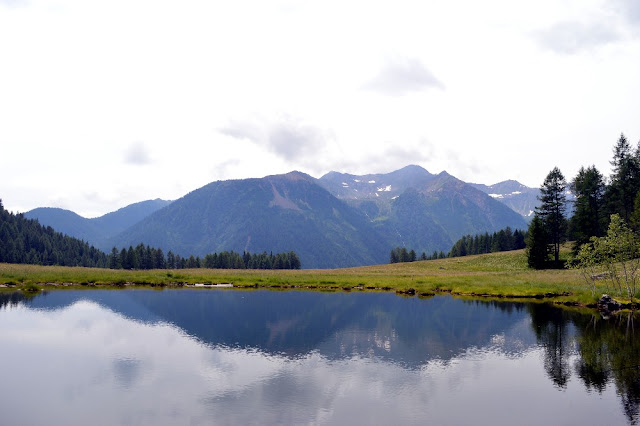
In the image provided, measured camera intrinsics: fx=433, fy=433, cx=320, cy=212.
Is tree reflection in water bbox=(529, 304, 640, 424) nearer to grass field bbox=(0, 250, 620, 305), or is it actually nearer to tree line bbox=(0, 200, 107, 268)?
grass field bbox=(0, 250, 620, 305)

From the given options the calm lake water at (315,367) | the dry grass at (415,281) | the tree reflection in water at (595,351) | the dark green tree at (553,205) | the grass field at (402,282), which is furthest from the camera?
the dark green tree at (553,205)

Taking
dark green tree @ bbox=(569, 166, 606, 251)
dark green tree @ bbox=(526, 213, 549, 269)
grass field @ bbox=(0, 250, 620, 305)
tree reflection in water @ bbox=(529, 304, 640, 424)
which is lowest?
tree reflection in water @ bbox=(529, 304, 640, 424)

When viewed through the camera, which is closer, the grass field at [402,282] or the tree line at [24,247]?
the grass field at [402,282]

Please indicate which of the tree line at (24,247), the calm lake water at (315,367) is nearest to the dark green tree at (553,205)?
the calm lake water at (315,367)

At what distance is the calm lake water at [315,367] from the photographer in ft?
72.5

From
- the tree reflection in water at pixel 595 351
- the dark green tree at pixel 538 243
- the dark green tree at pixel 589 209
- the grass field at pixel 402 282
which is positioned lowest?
the tree reflection in water at pixel 595 351

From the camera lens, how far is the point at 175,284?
3593 inches

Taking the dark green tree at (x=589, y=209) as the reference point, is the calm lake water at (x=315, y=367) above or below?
below

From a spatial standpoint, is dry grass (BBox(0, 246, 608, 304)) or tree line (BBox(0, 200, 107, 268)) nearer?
dry grass (BBox(0, 246, 608, 304))

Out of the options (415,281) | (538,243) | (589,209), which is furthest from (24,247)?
(589,209)

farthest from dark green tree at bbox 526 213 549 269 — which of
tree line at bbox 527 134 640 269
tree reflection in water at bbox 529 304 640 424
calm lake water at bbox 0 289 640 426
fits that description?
tree reflection in water at bbox 529 304 640 424

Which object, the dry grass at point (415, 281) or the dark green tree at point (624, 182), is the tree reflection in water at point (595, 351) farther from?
the dark green tree at point (624, 182)

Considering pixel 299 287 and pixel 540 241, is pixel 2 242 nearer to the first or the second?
pixel 299 287

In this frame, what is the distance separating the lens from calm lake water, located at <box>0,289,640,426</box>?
22.1 meters
